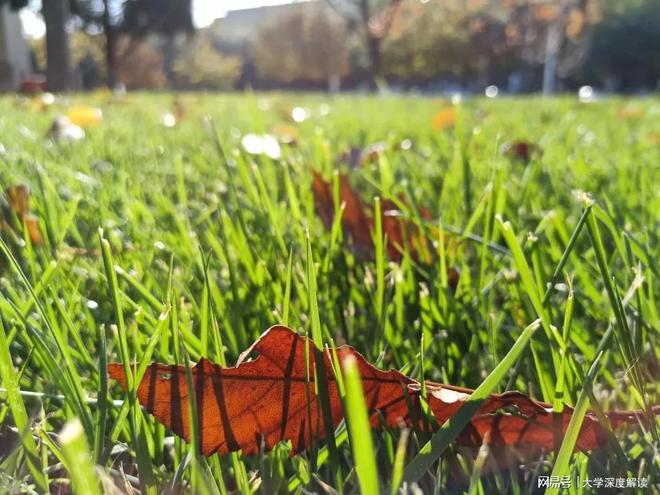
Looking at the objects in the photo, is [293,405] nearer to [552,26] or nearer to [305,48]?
[552,26]

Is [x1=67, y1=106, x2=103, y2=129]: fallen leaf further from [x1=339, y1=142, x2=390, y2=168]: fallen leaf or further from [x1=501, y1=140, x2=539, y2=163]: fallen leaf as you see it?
[x1=501, y1=140, x2=539, y2=163]: fallen leaf

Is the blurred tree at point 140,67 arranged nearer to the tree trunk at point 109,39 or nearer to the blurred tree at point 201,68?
the blurred tree at point 201,68

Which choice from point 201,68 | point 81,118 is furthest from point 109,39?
point 81,118

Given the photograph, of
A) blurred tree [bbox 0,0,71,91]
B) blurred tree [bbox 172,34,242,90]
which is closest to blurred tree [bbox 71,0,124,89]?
blurred tree [bbox 172,34,242,90]

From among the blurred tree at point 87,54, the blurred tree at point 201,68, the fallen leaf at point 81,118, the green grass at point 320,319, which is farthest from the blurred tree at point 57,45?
the blurred tree at point 201,68

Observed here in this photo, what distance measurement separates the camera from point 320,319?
432 millimetres

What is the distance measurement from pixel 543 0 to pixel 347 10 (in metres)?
6.35

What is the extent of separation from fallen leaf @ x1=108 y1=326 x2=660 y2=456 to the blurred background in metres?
16.5

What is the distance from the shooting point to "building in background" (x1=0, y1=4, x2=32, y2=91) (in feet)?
48.1

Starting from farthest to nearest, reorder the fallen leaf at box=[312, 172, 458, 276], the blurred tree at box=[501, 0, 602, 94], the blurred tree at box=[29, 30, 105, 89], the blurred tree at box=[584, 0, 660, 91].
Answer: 1. the blurred tree at box=[584, 0, 660, 91]
2. the blurred tree at box=[29, 30, 105, 89]
3. the blurred tree at box=[501, 0, 602, 94]
4. the fallen leaf at box=[312, 172, 458, 276]

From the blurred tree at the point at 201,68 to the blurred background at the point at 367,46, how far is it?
0.07 meters

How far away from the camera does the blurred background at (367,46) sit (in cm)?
1911

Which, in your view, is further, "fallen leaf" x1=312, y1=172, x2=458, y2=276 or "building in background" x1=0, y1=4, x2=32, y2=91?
"building in background" x1=0, y1=4, x2=32, y2=91

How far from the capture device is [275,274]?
1.81 ft
